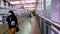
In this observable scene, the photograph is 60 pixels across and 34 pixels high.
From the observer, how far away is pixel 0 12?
37.4 ft

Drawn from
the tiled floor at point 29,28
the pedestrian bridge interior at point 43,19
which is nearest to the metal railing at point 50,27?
the pedestrian bridge interior at point 43,19

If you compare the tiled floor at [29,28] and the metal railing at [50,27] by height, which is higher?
the metal railing at [50,27]

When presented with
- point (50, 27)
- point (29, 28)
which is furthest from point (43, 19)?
point (29, 28)

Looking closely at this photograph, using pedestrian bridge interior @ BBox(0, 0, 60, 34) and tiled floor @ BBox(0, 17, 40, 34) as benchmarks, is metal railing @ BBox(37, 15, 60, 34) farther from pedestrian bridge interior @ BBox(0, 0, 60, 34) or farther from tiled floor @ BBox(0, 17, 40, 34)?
tiled floor @ BBox(0, 17, 40, 34)

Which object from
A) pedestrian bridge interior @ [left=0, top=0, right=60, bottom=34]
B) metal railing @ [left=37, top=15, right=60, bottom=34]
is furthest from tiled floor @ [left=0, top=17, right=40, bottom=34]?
metal railing @ [left=37, top=15, right=60, bottom=34]

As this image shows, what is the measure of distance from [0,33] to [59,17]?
6.25 meters

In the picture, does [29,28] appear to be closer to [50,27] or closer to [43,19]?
[43,19]

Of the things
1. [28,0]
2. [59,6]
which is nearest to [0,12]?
[59,6]

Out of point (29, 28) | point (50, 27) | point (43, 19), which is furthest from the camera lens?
point (29, 28)

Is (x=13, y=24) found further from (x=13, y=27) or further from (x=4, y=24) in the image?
(x=4, y=24)

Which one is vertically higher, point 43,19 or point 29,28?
point 43,19

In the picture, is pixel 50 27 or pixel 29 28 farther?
pixel 29 28

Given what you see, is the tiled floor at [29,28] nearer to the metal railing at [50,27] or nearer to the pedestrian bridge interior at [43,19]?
the pedestrian bridge interior at [43,19]

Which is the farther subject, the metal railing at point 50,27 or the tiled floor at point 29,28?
the tiled floor at point 29,28
